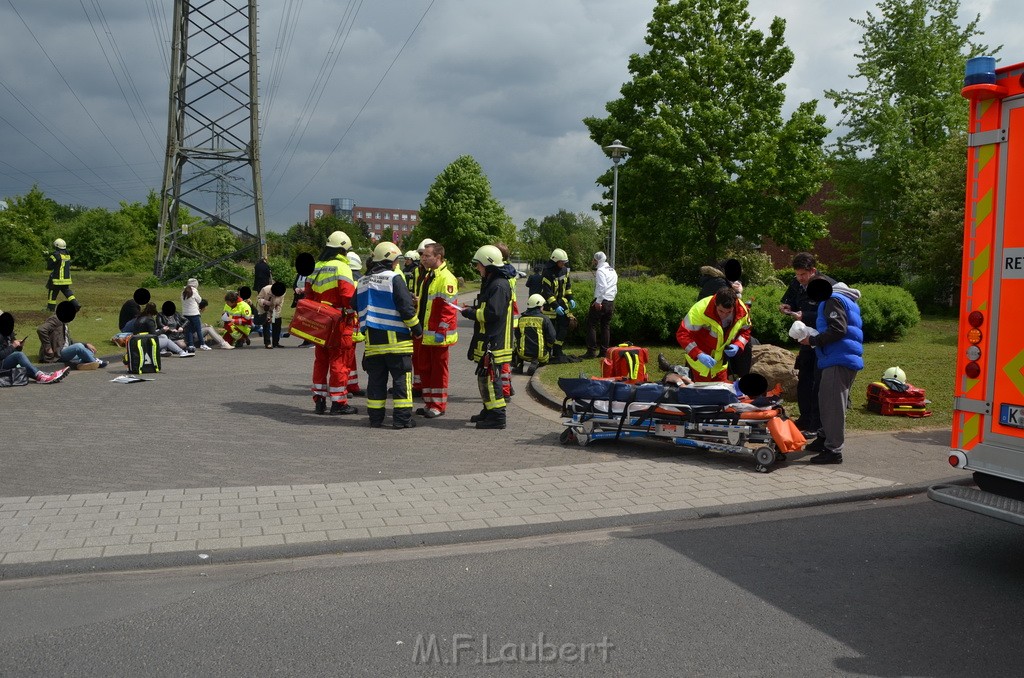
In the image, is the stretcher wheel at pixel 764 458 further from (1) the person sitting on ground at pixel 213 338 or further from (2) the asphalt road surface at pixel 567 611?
(1) the person sitting on ground at pixel 213 338

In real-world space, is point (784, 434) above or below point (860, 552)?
above

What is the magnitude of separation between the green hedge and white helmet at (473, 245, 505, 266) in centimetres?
675

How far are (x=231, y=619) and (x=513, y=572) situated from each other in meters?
1.64

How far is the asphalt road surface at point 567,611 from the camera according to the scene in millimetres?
3945

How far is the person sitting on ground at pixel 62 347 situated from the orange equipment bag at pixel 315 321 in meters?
5.52

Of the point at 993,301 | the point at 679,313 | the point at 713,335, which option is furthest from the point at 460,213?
the point at 993,301

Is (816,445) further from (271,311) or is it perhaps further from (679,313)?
(271,311)

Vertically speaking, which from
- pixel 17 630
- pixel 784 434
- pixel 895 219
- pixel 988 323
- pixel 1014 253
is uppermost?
pixel 895 219

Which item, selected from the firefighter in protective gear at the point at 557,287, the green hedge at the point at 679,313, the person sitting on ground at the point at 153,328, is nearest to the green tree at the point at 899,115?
the green hedge at the point at 679,313

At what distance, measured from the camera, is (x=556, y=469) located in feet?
Result: 25.1

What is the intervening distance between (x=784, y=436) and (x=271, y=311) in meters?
13.2

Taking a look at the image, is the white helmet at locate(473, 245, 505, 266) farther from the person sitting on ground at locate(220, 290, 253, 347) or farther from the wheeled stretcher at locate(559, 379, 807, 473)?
the person sitting on ground at locate(220, 290, 253, 347)

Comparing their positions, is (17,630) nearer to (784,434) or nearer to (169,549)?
(169,549)

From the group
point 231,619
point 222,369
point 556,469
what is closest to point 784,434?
point 556,469
